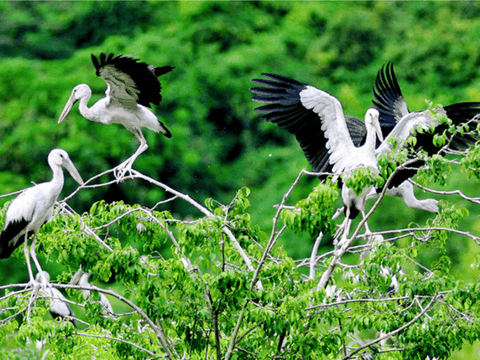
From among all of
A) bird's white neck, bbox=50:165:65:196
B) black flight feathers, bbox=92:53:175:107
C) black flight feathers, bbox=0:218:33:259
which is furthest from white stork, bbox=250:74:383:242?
black flight feathers, bbox=0:218:33:259

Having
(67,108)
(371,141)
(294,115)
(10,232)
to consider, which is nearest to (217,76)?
(67,108)

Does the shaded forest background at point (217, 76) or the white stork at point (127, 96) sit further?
the shaded forest background at point (217, 76)

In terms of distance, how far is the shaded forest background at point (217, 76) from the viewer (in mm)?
17938

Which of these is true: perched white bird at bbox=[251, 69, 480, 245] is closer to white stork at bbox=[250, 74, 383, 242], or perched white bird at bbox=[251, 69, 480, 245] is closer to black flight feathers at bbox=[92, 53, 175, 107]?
white stork at bbox=[250, 74, 383, 242]

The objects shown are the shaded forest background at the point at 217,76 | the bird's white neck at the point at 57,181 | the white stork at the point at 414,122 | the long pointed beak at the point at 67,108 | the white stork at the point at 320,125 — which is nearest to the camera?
the bird's white neck at the point at 57,181

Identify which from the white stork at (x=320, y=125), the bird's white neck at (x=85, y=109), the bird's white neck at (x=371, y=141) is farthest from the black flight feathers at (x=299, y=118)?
the bird's white neck at (x=85, y=109)

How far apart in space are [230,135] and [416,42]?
5.31 meters

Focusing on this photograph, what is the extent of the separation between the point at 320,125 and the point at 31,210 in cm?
263

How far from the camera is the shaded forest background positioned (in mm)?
17938

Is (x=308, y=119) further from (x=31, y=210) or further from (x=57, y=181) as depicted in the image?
(x=31, y=210)

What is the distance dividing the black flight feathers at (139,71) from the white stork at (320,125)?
2.75 ft

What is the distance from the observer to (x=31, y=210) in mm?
5938

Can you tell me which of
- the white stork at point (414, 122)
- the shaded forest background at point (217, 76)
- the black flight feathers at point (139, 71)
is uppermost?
the black flight feathers at point (139, 71)

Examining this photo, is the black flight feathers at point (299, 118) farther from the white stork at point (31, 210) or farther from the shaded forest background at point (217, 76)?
the shaded forest background at point (217, 76)
